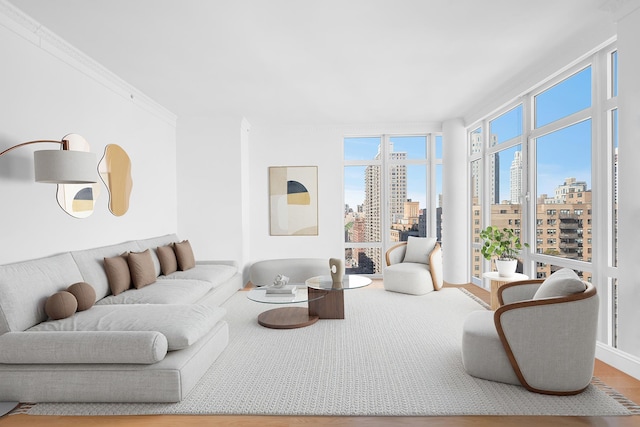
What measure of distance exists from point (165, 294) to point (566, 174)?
4306 mm

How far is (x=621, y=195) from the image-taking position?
3018 mm

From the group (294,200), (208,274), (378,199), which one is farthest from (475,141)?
(208,274)

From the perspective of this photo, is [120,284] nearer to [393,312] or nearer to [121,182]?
[121,182]

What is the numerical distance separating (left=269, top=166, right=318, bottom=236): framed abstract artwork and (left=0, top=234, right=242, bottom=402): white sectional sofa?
12.9 ft

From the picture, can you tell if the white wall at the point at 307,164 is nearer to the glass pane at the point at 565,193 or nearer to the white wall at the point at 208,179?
the white wall at the point at 208,179

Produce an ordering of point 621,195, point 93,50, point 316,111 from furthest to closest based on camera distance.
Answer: point 316,111 < point 93,50 < point 621,195

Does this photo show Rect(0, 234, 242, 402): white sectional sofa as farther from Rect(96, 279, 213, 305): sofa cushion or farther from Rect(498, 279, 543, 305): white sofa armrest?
Rect(498, 279, 543, 305): white sofa armrest

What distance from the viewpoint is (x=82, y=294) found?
316 centimetres

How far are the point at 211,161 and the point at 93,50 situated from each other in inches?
111

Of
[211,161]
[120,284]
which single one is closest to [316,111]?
[211,161]

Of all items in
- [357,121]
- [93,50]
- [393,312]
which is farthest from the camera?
[357,121]

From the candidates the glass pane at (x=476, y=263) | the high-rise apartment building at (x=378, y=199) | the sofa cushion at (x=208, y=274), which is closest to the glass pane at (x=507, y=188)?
the glass pane at (x=476, y=263)

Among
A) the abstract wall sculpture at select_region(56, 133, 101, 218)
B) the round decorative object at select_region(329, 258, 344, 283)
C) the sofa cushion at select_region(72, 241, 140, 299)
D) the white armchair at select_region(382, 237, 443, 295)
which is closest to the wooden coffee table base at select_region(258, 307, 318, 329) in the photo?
the round decorative object at select_region(329, 258, 344, 283)

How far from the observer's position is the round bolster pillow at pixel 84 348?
8.13 ft
